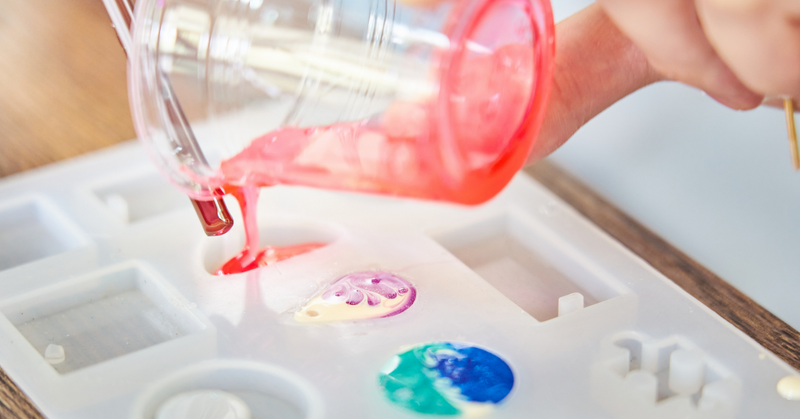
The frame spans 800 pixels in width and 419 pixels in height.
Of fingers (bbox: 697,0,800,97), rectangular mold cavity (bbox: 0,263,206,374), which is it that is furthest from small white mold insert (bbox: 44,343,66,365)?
fingers (bbox: 697,0,800,97)

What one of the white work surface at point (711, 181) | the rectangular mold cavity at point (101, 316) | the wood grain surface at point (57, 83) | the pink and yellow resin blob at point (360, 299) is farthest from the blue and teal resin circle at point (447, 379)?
the wood grain surface at point (57, 83)

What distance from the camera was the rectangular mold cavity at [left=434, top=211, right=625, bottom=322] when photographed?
0.74 meters

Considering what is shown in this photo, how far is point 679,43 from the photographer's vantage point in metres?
0.57

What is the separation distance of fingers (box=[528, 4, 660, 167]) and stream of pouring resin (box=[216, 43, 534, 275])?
0.18 metres

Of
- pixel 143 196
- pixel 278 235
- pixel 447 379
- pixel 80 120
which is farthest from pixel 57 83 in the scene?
pixel 447 379

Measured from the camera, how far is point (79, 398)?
0.60m

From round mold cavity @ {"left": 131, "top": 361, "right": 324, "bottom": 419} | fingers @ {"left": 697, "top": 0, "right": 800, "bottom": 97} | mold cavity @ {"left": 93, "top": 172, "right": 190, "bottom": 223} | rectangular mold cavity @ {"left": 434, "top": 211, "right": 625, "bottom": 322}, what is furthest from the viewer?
mold cavity @ {"left": 93, "top": 172, "right": 190, "bottom": 223}

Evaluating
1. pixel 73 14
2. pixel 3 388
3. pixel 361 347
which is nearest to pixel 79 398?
pixel 3 388

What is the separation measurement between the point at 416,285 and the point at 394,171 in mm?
196

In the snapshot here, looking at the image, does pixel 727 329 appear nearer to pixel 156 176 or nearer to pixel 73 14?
pixel 156 176

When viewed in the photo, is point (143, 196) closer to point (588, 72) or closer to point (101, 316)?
point (101, 316)

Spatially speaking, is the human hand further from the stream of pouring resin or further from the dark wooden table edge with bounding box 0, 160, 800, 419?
the dark wooden table edge with bounding box 0, 160, 800, 419

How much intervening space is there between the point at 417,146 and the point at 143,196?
455mm

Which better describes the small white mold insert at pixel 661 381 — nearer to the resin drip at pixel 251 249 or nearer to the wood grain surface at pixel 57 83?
the resin drip at pixel 251 249
